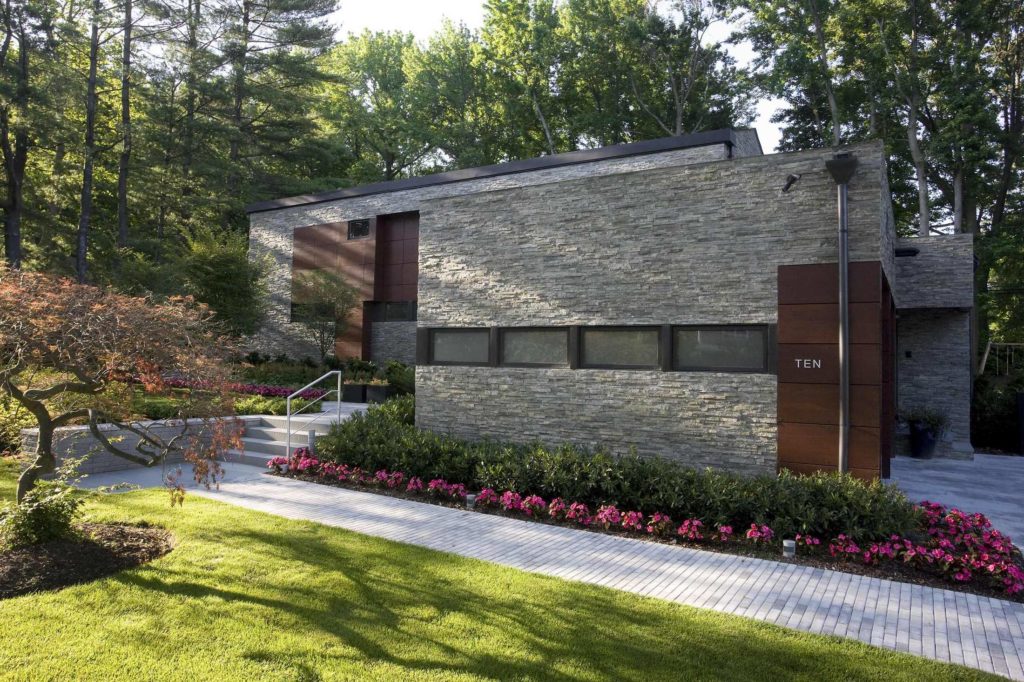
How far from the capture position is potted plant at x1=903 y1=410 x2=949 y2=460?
527 inches

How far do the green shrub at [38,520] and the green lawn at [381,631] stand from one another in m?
1.05

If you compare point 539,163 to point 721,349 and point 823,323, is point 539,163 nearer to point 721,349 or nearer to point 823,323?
point 721,349

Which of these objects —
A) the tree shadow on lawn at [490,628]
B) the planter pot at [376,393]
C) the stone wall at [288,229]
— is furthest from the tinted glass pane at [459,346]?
the stone wall at [288,229]

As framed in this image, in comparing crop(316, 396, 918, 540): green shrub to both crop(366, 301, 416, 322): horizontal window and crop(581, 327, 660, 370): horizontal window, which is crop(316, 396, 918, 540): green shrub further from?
crop(366, 301, 416, 322): horizontal window

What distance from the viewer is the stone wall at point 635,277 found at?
8.13m

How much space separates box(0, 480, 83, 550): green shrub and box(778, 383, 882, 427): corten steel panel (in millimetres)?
8088

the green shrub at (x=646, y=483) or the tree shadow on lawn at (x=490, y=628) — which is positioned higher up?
the green shrub at (x=646, y=483)

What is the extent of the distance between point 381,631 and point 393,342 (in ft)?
52.2

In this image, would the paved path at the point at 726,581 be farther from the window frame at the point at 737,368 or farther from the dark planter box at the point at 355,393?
the dark planter box at the point at 355,393

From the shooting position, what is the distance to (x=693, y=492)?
7.27 m

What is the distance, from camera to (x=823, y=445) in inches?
307

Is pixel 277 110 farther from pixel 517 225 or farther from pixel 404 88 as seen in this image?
pixel 517 225

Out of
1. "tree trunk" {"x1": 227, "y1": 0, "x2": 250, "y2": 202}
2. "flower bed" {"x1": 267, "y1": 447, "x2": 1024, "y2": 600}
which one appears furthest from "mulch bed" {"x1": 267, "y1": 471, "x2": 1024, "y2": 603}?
"tree trunk" {"x1": 227, "y1": 0, "x2": 250, "y2": 202}

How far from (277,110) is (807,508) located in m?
28.7
